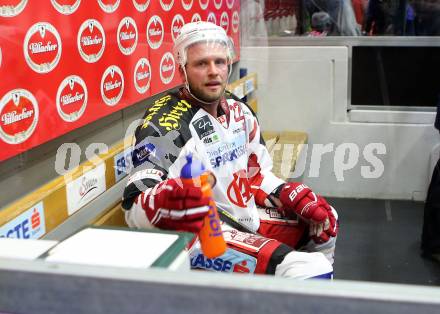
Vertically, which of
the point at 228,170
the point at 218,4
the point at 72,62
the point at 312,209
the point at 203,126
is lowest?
the point at 312,209

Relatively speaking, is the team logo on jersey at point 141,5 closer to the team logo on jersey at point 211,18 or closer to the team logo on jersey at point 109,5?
the team logo on jersey at point 109,5

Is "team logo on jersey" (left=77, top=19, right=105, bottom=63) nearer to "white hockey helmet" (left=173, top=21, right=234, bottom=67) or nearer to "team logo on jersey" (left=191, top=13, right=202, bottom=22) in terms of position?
"white hockey helmet" (left=173, top=21, right=234, bottom=67)

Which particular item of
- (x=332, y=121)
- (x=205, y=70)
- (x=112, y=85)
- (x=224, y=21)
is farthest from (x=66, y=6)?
(x=332, y=121)

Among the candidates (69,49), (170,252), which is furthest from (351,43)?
(170,252)

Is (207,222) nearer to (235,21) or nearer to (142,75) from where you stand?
(142,75)

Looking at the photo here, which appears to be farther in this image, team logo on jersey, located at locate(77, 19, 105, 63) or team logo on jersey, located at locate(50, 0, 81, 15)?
team logo on jersey, located at locate(77, 19, 105, 63)

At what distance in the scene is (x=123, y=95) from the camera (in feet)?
7.09

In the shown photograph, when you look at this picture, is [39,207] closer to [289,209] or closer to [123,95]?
Result: [123,95]

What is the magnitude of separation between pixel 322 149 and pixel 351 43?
78cm

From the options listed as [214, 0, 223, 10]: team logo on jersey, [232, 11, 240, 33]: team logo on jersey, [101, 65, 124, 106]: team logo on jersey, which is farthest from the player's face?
[232, 11, 240, 33]: team logo on jersey

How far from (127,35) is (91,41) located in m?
0.30

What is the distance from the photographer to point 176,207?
1200 millimetres

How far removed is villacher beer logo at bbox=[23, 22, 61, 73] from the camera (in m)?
1.55

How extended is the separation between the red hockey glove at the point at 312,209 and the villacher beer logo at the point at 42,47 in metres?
0.96
